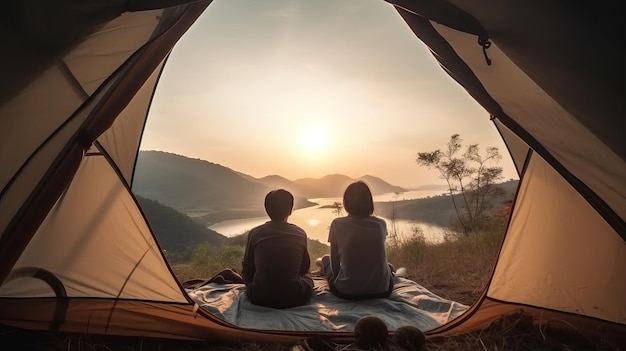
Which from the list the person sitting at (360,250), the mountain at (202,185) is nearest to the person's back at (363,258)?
the person sitting at (360,250)

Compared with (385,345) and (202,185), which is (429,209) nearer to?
(202,185)

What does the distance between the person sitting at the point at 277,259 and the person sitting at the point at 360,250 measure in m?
0.31

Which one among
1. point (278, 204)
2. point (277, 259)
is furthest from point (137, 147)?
point (277, 259)

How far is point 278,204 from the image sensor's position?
11.5 feet

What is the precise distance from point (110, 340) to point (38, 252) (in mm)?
807

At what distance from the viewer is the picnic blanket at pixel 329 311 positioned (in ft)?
9.78

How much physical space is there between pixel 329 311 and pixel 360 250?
56 centimetres

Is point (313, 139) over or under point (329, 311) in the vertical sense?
over

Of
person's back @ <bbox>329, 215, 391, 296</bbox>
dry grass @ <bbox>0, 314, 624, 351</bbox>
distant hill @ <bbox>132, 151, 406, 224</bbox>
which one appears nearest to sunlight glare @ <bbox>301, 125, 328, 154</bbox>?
distant hill @ <bbox>132, 151, 406, 224</bbox>

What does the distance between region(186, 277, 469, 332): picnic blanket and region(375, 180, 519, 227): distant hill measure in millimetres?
4085

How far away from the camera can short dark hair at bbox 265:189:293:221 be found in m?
3.50

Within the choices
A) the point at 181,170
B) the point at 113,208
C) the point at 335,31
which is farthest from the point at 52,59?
the point at 181,170

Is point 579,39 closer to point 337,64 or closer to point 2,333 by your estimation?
point 2,333

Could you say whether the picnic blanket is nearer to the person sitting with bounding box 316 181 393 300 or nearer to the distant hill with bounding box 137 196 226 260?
the person sitting with bounding box 316 181 393 300
